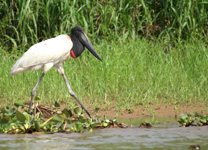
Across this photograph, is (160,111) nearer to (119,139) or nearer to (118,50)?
(118,50)

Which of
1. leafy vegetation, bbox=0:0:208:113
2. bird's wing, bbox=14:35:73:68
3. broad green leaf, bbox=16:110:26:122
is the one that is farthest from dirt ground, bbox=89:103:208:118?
broad green leaf, bbox=16:110:26:122

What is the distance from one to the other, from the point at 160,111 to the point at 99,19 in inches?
122

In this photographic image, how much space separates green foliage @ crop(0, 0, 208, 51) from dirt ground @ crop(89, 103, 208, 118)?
6.59 feet

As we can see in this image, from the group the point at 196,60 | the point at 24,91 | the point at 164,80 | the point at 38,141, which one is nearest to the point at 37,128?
the point at 38,141

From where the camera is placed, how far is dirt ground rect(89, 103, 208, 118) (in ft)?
17.5

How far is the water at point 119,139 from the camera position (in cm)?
361

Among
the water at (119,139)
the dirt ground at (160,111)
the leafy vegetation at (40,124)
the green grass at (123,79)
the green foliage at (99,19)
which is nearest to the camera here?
the water at (119,139)

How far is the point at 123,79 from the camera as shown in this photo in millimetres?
6117

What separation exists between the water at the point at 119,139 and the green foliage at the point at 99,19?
124 inches

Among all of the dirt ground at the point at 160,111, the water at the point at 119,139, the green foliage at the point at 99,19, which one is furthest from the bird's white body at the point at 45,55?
the green foliage at the point at 99,19

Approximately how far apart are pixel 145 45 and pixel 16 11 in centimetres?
246

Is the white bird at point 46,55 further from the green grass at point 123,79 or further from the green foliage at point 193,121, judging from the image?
the green foliage at point 193,121

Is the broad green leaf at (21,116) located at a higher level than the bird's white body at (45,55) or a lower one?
lower

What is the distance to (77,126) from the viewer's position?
4.23 metres
